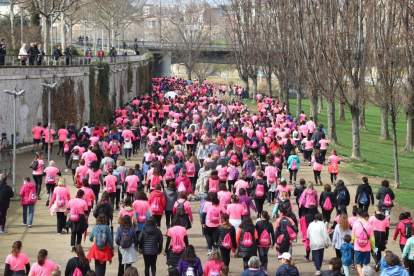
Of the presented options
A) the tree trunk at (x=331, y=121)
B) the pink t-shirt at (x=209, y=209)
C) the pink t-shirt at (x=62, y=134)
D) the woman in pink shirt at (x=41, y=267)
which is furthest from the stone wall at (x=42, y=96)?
the woman in pink shirt at (x=41, y=267)

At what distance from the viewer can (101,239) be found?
39.5 feet

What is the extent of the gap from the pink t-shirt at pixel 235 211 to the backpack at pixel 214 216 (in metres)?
0.26

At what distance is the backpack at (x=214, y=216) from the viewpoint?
1444 centimetres

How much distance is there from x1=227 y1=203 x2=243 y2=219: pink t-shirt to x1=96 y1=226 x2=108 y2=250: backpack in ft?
10.6

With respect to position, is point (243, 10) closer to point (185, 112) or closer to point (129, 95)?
point (129, 95)

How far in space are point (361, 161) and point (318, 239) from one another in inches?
796

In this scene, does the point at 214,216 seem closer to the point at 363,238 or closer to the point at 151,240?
the point at 151,240

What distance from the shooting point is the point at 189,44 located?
88.8m

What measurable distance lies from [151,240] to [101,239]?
0.96 meters

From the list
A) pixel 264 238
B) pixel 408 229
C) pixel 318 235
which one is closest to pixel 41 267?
pixel 264 238

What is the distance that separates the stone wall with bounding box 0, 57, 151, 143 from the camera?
98.2ft

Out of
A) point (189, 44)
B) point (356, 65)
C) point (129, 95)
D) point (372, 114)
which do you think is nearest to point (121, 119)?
point (356, 65)

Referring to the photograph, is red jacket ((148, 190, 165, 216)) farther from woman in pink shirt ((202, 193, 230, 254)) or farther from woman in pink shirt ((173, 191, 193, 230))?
woman in pink shirt ((202, 193, 230, 254))

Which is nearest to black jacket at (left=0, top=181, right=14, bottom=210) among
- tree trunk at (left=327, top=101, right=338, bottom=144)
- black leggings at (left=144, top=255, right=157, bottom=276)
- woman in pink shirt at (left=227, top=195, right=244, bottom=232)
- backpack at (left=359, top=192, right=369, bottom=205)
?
black leggings at (left=144, top=255, right=157, bottom=276)
